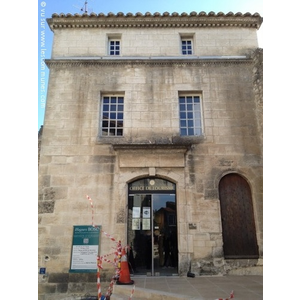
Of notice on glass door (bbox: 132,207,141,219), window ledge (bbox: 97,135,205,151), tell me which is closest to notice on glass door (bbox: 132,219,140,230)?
notice on glass door (bbox: 132,207,141,219)

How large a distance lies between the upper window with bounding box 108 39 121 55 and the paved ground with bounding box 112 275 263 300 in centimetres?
769

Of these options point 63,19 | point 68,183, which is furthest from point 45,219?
point 63,19

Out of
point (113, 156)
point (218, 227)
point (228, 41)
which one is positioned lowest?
point (218, 227)

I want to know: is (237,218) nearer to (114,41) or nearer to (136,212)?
(136,212)

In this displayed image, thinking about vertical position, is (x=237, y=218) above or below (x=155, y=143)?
below

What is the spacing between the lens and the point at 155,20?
978 centimetres

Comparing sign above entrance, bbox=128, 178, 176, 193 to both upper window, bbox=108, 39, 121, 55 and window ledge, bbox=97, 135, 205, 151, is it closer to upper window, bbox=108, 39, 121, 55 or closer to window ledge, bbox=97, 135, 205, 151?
Answer: window ledge, bbox=97, 135, 205, 151

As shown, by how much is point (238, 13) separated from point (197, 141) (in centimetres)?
521

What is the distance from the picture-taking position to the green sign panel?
24.7 ft

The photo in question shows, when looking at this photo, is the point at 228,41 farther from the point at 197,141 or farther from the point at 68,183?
the point at 68,183

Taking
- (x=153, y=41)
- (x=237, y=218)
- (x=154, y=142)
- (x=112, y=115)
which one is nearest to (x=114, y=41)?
(x=153, y=41)

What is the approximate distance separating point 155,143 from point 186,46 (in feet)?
13.7

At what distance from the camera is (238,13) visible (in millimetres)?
9727

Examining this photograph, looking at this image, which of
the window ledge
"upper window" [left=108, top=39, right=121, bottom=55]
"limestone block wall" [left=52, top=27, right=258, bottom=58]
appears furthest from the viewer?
"upper window" [left=108, top=39, right=121, bottom=55]
